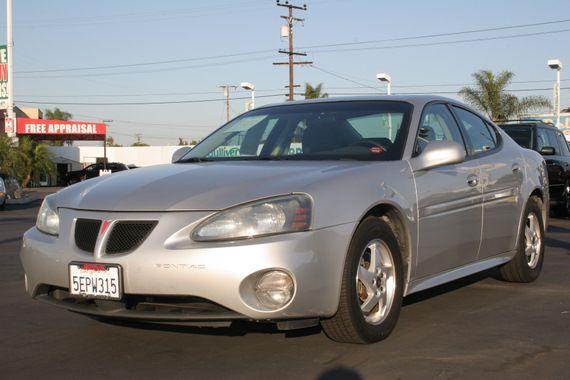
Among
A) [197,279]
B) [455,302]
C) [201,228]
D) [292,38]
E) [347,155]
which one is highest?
[292,38]

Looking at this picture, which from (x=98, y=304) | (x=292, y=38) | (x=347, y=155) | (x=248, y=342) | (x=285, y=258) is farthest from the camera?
(x=292, y=38)

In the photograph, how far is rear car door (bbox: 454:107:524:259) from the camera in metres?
5.43

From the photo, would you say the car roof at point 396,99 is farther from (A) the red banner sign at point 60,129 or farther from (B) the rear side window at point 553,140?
(A) the red banner sign at point 60,129

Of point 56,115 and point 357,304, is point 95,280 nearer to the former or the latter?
point 357,304

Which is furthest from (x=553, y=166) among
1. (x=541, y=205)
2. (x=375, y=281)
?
(x=375, y=281)

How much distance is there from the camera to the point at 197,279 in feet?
11.8

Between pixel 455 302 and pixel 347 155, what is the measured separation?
1590 millimetres

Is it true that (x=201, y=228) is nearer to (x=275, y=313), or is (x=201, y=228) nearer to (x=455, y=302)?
(x=275, y=313)

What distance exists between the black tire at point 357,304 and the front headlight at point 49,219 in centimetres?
165

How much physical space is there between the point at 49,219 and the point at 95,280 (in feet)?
2.33

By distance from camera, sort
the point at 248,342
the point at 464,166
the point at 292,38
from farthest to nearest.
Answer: the point at 292,38
the point at 464,166
the point at 248,342

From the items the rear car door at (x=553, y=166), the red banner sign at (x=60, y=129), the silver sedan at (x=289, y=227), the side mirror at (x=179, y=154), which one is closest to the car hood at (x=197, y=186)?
the silver sedan at (x=289, y=227)

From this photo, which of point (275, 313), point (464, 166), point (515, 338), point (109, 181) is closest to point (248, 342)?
point (275, 313)

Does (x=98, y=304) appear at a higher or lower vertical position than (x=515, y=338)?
higher
